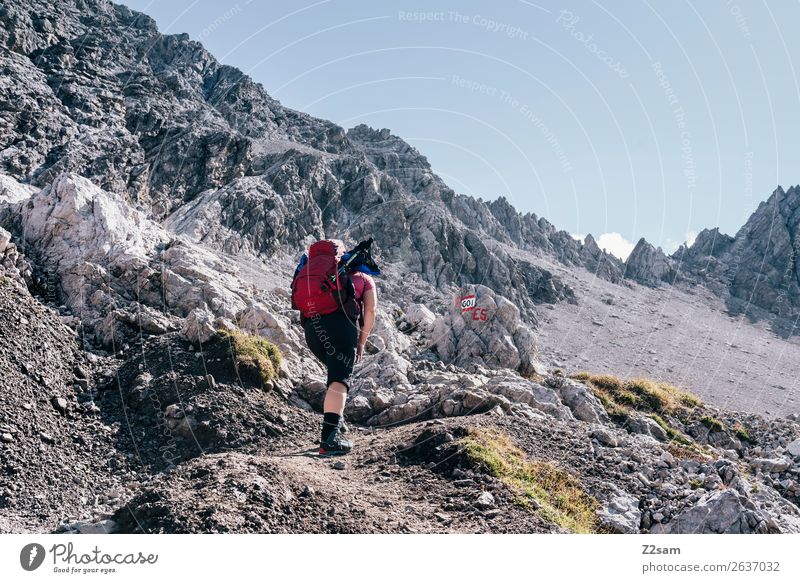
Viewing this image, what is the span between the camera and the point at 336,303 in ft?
26.3

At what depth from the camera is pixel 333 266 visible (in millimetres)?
8039

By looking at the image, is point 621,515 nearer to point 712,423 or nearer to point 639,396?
point 639,396

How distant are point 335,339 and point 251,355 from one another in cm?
455

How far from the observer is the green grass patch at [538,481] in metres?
7.43

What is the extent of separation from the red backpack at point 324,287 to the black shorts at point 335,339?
0.13 metres

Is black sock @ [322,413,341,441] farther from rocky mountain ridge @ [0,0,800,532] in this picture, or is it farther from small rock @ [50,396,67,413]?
small rock @ [50,396,67,413]

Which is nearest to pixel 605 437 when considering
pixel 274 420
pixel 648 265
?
pixel 274 420

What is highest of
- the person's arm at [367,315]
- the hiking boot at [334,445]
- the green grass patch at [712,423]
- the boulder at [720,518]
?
the green grass patch at [712,423]

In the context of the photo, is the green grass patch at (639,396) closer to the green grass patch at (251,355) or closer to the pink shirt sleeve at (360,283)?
the green grass patch at (251,355)

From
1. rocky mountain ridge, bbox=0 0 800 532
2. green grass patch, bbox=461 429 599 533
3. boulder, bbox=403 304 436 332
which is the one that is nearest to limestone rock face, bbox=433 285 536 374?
rocky mountain ridge, bbox=0 0 800 532

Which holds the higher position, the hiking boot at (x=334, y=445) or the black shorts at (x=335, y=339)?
the black shorts at (x=335, y=339)

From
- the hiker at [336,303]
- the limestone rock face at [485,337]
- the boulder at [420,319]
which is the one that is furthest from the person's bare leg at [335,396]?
the boulder at [420,319]

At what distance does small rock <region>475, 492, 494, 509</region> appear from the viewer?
7168 millimetres
